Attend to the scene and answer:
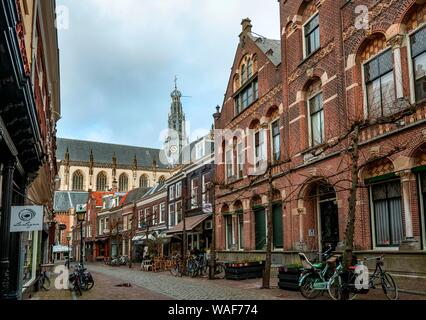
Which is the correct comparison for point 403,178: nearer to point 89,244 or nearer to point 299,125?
point 299,125

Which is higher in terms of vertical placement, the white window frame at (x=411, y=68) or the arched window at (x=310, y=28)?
the arched window at (x=310, y=28)

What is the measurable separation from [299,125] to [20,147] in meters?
12.6

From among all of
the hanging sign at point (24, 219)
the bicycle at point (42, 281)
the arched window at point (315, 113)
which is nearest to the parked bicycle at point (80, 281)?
the bicycle at point (42, 281)

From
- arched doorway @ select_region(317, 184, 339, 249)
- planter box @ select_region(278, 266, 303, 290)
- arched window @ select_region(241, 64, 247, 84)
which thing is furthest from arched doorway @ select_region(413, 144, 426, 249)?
arched window @ select_region(241, 64, 247, 84)

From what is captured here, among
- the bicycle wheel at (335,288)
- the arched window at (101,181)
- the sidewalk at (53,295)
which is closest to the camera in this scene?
the bicycle wheel at (335,288)

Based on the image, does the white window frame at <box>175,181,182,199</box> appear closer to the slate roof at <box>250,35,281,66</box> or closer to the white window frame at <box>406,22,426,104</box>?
the slate roof at <box>250,35,281,66</box>

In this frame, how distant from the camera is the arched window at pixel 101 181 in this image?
96812 mm

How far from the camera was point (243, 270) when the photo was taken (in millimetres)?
19078

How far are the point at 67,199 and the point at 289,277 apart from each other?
8089cm

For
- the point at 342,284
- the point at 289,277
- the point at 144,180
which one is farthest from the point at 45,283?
the point at 144,180

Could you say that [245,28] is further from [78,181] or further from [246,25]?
[78,181]

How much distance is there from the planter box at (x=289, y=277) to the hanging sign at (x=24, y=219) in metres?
8.01

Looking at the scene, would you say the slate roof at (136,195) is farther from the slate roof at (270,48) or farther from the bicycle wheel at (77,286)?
the bicycle wheel at (77,286)
